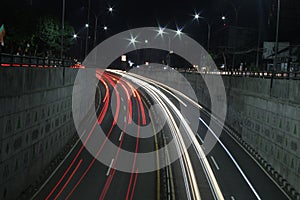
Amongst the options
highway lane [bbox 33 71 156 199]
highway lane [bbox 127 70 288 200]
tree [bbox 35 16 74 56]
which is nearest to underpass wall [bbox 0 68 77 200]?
highway lane [bbox 33 71 156 199]

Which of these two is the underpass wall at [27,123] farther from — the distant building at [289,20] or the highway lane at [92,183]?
the distant building at [289,20]

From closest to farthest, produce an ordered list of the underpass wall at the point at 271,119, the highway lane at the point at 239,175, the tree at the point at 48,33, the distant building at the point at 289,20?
the underpass wall at the point at 271,119, the highway lane at the point at 239,175, the tree at the point at 48,33, the distant building at the point at 289,20

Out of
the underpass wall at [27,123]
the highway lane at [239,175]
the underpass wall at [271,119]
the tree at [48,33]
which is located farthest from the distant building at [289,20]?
the underpass wall at [27,123]

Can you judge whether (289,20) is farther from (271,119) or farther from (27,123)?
(27,123)

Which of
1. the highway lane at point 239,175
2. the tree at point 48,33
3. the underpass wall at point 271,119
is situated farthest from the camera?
the tree at point 48,33

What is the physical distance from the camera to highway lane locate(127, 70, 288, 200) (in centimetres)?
2800

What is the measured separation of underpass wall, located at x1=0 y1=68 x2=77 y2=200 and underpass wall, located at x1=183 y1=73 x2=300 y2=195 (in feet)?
56.1

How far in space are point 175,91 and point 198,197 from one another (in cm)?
6108

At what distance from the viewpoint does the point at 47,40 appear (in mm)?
65938

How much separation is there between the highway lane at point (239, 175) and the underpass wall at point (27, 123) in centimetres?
1307

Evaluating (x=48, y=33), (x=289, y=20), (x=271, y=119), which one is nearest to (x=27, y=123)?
(x=271, y=119)

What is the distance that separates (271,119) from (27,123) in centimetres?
1899

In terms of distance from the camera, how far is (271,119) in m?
33.0

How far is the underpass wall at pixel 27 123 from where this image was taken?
2102cm
